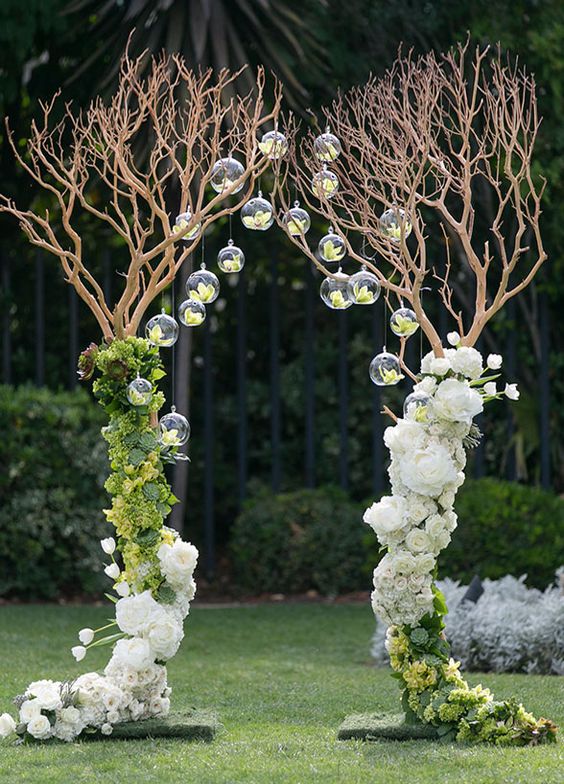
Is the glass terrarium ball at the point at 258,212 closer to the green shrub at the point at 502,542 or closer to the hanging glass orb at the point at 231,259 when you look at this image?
the hanging glass orb at the point at 231,259

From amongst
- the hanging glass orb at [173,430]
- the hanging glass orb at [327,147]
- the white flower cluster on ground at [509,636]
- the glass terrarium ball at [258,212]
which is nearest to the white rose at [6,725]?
the hanging glass orb at [173,430]

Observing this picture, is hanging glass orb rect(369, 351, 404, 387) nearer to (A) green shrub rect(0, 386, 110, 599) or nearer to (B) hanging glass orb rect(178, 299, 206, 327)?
(B) hanging glass orb rect(178, 299, 206, 327)

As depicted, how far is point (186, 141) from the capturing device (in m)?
6.00

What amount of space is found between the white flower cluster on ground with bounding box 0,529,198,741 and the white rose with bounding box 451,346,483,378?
130 cm

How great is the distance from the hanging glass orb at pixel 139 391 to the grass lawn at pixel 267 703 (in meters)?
1.36

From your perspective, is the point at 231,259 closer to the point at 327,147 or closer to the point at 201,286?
the point at 201,286

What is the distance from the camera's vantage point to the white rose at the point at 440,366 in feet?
16.9

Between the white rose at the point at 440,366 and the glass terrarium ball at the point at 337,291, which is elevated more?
the glass terrarium ball at the point at 337,291

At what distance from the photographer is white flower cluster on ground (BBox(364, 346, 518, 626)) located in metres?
5.12

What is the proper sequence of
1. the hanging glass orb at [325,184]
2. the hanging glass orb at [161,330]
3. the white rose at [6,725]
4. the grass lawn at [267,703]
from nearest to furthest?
the grass lawn at [267,703], the white rose at [6,725], the hanging glass orb at [161,330], the hanging glass orb at [325,184]

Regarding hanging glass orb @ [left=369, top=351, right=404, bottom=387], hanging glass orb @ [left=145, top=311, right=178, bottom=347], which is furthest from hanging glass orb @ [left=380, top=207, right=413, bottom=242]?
hanging glass orb @ [left=145, top=311, right=178, bottom=347]

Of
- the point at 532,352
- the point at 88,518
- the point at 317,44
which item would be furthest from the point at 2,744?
the point at 532,352

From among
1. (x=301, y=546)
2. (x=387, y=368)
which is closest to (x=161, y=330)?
(x=387, y=368)

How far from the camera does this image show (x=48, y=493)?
399 inches
